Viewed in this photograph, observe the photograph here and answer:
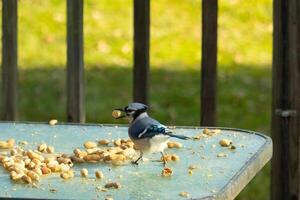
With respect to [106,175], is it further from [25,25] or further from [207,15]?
[25,25]

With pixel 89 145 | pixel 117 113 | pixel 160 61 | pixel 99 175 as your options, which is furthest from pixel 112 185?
pixel 160 61

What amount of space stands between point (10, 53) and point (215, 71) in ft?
3.21

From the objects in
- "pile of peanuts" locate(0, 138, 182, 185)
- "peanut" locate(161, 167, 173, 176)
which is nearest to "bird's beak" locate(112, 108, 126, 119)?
"pile of peanuts" locate(0, 138, 182, 185)

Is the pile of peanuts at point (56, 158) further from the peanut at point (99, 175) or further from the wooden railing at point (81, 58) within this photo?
the wooden railing at point (81, 58)

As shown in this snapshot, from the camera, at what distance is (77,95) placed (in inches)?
195

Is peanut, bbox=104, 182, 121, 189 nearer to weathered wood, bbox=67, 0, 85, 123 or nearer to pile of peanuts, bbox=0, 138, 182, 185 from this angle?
pile of peanuts, bbox=0, 138, 182, 185

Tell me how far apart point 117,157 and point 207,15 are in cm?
128

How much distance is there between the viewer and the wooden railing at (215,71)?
4.77 meters

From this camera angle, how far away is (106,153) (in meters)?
3.73

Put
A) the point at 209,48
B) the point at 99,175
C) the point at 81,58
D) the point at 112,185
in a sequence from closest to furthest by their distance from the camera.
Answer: the point at 112,185
the point at 99,175
the point at 209,48
the point at 81,58

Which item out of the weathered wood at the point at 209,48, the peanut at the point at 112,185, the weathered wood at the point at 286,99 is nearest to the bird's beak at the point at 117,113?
the peanut at the point at 112,185

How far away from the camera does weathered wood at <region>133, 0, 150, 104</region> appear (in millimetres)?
4828

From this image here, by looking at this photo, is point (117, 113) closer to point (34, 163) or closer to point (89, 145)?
point (89, 145)

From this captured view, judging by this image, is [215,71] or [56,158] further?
[215,71]
